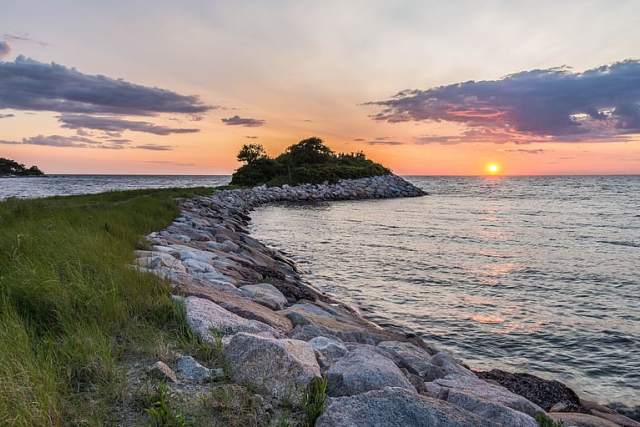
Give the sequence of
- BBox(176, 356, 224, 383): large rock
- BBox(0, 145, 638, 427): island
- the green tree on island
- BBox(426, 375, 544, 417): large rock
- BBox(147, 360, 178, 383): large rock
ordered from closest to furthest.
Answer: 1. BBox(0, 145, 638, 427): island
2. BBox(147, 360, 178, 383): large rock
3. BBox(176, 356, 224, 383): large rock
4. BBox(426, 375, 544, 417): large rock
5. the green tree on island

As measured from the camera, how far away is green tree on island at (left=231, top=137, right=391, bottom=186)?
218ft

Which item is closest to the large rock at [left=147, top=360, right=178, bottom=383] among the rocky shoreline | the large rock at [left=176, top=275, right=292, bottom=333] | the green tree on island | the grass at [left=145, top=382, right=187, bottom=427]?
the rocky shoreline

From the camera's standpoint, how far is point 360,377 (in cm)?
419

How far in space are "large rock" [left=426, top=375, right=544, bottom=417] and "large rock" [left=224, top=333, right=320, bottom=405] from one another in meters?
1.60

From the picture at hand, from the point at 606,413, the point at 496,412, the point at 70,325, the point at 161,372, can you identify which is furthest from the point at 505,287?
the point at 70,325

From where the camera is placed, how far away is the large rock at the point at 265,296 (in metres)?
7.89

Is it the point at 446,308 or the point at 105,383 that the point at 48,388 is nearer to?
the point at 105,383

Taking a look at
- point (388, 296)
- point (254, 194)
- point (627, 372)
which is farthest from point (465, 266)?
point (254, 194)

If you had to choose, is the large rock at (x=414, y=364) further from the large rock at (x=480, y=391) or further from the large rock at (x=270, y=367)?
the large rock at (x=270, y=367)

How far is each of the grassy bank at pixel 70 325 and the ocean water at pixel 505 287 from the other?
6.11m

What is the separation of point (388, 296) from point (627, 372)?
5.83m

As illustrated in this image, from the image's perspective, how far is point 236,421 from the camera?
10.5 feet

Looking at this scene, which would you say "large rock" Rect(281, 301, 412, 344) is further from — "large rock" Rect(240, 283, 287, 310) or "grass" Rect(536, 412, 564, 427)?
"grass" Rect(536, 412, 564, 427)

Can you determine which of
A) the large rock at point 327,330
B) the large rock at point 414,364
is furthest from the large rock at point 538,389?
the large rock at point 327,330
